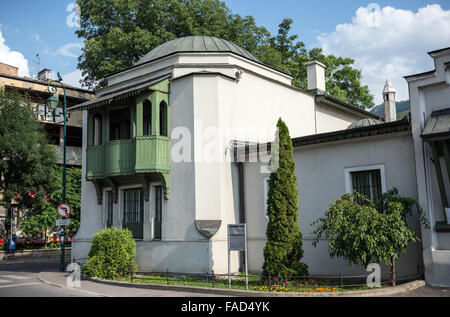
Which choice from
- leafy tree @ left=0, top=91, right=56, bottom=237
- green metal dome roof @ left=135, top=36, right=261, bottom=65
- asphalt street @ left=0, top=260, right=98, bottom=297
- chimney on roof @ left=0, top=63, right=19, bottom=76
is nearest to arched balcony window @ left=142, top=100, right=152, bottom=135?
green metal dome roof @ left=135, top=36, right=261, bottom=65

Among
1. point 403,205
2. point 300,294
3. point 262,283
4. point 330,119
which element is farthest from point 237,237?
point 330,119

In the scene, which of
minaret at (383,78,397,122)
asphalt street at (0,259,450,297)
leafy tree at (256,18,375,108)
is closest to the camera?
asphalt street at (0,259,450,297)

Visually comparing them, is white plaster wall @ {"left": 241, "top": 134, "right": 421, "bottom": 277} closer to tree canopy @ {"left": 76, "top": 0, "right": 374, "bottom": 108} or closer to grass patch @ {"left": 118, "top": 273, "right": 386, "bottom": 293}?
grass patch @ {"left": 118, "top": 273, "right": 386, "bottom": 293}

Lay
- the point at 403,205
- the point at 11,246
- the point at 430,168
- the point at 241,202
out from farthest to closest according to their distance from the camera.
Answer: the point at 11,246 → the point at 241,202 → the point at 430,168 → the point at 403,205

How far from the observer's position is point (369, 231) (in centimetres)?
1159

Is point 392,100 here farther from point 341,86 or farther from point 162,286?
point 162,286

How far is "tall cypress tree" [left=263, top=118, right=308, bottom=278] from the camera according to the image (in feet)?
42.2

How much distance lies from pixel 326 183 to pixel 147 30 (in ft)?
69.2

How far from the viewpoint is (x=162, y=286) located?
13.4 m

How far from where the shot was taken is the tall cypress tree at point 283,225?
1285cm

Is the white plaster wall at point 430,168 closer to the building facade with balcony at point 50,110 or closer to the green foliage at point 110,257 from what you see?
the green foliage at point 110,257

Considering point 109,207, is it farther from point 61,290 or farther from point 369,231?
point 369,231

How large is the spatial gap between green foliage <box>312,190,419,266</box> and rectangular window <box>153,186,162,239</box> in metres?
7.75

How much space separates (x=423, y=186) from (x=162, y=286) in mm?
8232
